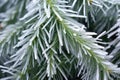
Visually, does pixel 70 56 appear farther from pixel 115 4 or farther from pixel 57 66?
pixel 115 4

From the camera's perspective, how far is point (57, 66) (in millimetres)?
586

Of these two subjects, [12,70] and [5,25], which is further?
[5,25]

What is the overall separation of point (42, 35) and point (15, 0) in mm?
257

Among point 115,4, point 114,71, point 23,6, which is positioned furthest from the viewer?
point 23,6

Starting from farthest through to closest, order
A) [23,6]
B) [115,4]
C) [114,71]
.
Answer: [23,6] < [115,4] < [114,71]

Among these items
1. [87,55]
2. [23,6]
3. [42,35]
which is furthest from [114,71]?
[23,6]

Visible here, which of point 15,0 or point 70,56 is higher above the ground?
point 15,0

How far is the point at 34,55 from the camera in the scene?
58cm

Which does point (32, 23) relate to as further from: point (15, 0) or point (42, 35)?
point (15, 0)

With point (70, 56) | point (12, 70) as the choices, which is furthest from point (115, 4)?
point (12, 70)

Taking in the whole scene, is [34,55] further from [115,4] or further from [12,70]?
[115,4]

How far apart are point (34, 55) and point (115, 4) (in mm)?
238

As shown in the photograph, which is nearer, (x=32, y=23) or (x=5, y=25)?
(x=32, y=23)

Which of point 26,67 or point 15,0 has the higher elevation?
point 15,0
